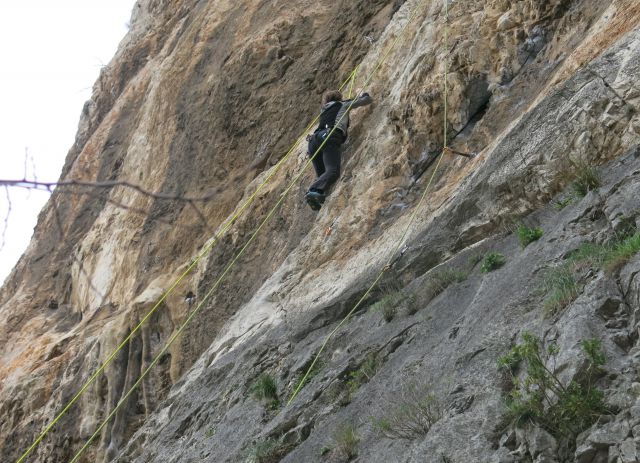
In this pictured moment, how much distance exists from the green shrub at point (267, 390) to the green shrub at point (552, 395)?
3118 mm

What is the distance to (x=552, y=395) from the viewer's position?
157 inches

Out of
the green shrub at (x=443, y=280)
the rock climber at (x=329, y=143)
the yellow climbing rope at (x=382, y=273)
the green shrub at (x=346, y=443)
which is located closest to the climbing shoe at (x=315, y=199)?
the rock climber at (x=329, y=143)

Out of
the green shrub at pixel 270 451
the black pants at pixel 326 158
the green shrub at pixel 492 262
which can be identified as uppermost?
the black pants at pixel 326 158

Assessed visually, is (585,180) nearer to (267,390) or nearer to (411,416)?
(411,416)

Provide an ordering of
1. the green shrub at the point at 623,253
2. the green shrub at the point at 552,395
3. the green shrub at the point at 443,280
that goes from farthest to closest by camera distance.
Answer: the green shrub at the point at 443,280
the green shrub at the point at 623,253
the green shrub at the point at 552,395

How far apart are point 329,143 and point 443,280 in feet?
14.6

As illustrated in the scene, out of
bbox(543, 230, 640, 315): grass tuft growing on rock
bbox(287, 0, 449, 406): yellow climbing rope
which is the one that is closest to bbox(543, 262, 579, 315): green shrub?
bbox(543, 230, 640, 315): grass tuft growing on rock

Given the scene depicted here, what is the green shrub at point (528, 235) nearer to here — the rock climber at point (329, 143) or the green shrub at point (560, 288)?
the green shrub at point (560, 288)

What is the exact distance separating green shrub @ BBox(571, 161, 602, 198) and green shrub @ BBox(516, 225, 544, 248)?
37cm

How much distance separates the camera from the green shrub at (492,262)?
235 inches

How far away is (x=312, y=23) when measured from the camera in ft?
47.8

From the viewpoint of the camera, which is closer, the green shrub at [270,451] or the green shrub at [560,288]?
the green shrub at [560,288]

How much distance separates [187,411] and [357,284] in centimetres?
212

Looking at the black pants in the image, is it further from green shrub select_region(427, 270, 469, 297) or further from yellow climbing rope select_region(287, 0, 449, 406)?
green shrub select_region(427, 270, 469, 297)
